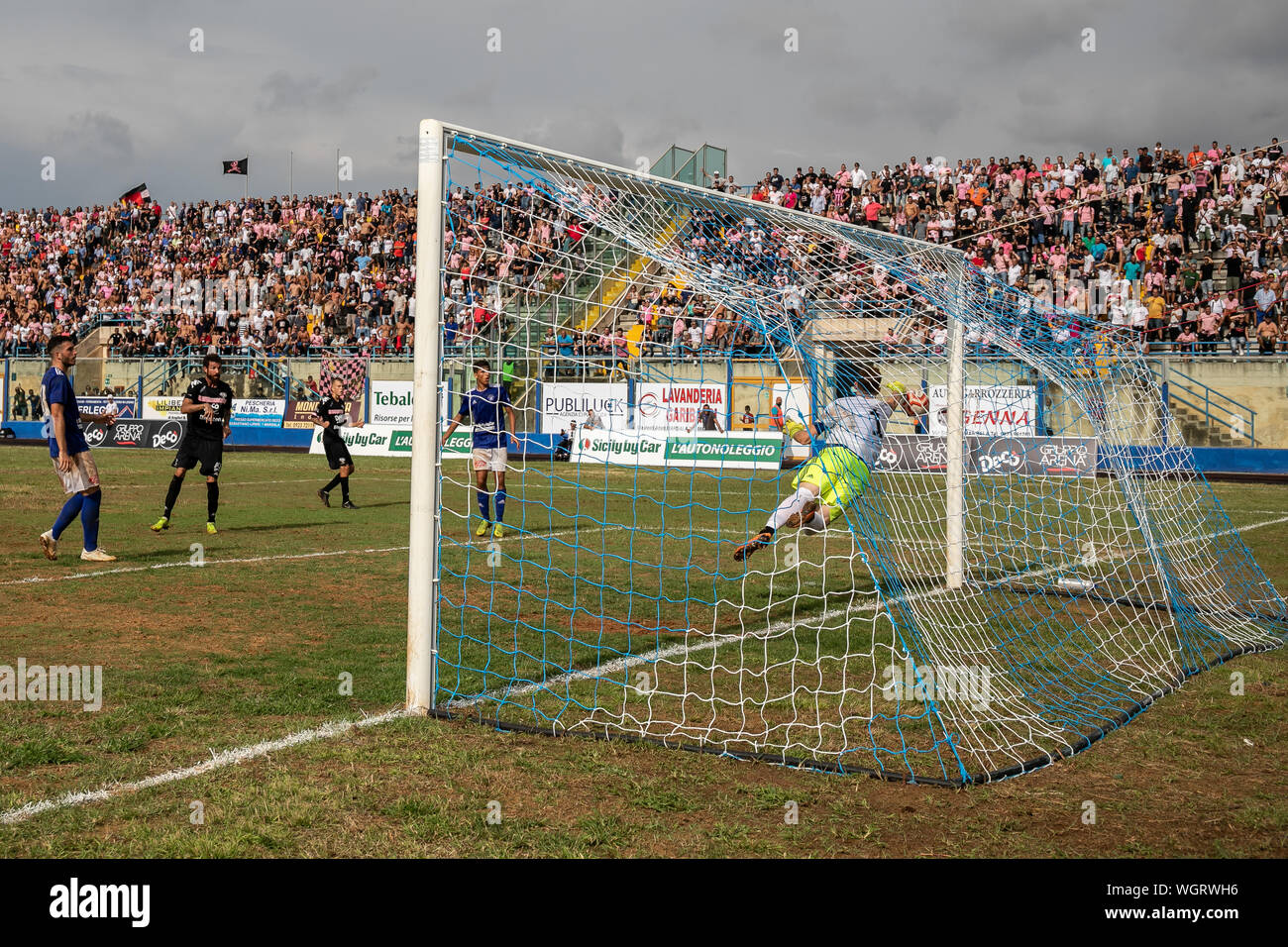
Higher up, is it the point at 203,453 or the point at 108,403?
the point at 108,403

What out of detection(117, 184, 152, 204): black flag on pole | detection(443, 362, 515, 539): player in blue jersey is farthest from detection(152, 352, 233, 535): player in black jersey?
detection(117, 184, 152, 204): black flag on pole

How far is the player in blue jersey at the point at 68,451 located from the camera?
9383 millimetres

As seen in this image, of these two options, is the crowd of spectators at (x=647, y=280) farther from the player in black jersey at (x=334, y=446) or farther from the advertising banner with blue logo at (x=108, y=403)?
the player in black jersey at (x=334, y=446)

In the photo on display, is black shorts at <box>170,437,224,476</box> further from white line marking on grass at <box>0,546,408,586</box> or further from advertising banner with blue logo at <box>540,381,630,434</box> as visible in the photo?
advertising banner with blue logo at <box>540,381,630,434</box>

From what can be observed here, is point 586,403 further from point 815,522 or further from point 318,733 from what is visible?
point 318,733

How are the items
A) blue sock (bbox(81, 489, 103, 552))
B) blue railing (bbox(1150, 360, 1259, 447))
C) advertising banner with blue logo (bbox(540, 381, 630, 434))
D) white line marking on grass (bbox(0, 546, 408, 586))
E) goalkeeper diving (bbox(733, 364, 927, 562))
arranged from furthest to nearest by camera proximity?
advertising banner with blue logo (bbox(540, 381, 630, 434))
blue railing (bbox(1150, 360, 1259, 447))
blue sock (bbox(81, 489, 103, 552))
white line marking on grass (bbox(0, 546, 408, 586))
goalkeeper diving (bbox(733, 364, 927, 562))

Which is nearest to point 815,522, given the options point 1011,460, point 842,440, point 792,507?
point 792,507

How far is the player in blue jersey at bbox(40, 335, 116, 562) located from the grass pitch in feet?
6.13

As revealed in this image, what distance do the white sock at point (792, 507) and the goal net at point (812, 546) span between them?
2 cm

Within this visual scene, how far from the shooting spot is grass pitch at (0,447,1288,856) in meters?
3.79

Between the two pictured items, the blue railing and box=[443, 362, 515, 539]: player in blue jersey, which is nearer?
box=[443, 362, 515, 539]: player in blue jersey

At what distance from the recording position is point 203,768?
14.6ft

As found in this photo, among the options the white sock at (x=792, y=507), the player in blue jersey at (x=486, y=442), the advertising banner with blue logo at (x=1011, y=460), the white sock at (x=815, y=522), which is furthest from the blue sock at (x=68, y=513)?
the advertising banner with blue logo at (x=1011, y=460)

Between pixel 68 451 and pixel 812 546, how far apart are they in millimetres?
7695
